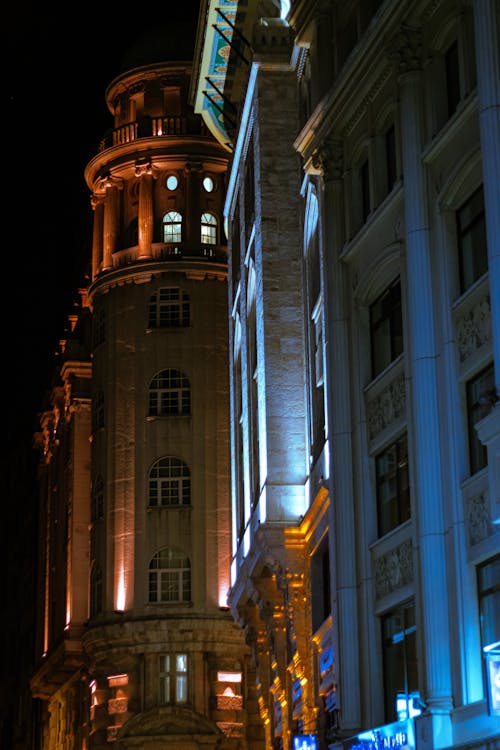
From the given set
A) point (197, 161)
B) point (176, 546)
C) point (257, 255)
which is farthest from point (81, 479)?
point (257, 255)

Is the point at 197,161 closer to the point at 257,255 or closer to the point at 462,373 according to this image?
the point at 257,255

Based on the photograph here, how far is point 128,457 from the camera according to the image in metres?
73.4

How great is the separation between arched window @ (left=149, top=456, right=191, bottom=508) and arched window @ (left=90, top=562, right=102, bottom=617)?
456 cm

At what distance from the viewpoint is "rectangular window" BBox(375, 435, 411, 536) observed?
32.5 metres

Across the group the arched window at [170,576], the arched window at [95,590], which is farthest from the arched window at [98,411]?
the arched window at [170,576]

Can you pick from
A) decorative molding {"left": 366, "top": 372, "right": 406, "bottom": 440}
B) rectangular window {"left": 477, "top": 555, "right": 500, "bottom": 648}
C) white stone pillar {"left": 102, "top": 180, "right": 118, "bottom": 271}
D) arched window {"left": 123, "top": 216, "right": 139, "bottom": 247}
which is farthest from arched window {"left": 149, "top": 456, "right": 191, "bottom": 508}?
rectangular window {"left": 477, "top": 555, "right": 500, "bottom": 648}

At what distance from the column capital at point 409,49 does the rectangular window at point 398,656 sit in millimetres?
11467

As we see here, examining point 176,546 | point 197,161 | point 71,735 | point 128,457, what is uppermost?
point 197,161

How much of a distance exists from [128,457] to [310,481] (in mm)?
30851

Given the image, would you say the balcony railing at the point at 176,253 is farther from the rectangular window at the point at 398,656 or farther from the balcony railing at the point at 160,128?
the rectangular window at the point at 398,656

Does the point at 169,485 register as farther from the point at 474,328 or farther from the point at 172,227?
the point at 474,328

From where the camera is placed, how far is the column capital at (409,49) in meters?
32.5

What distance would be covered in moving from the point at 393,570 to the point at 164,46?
169 ft

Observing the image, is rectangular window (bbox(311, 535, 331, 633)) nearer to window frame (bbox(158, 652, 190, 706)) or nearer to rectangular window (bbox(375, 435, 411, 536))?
rectangular window (bbox(375, 435, 411, 536))
